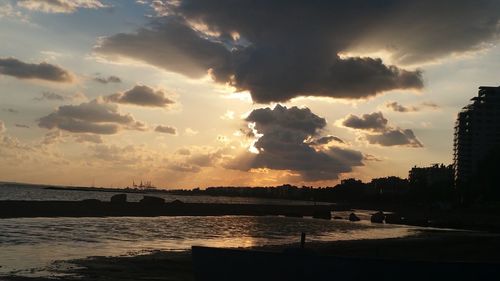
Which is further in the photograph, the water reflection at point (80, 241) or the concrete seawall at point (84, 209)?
the concrete seawall at point (84, 209)

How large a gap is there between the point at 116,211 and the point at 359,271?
5926 centimetres

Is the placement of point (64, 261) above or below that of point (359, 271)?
below

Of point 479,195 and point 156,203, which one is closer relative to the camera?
point 156,203

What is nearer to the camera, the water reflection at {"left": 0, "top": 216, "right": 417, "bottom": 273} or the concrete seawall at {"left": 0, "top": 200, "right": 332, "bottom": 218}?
the water reflection at {"left": 0, "top": 216, "right": 417, "bottom": 273}

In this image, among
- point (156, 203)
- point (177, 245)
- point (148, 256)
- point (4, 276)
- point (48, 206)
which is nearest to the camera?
point (4, 276)

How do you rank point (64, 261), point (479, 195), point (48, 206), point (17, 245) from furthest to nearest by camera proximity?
point (479, 195) < point (48, 206) < point (17, 245) < point (64, 261)

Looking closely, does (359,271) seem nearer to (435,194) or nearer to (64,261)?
(64,261)

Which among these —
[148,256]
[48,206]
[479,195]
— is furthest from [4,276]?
[479,195]

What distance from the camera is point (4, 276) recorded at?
18.0 metres

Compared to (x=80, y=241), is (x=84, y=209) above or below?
above

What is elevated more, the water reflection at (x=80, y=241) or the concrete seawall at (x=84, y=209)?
the concrete seawall at (x=84, y=209)

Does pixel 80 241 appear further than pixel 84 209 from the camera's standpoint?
No

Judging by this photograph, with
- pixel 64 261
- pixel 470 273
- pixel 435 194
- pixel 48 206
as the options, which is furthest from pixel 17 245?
pixel 435 194

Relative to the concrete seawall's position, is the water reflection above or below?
below
